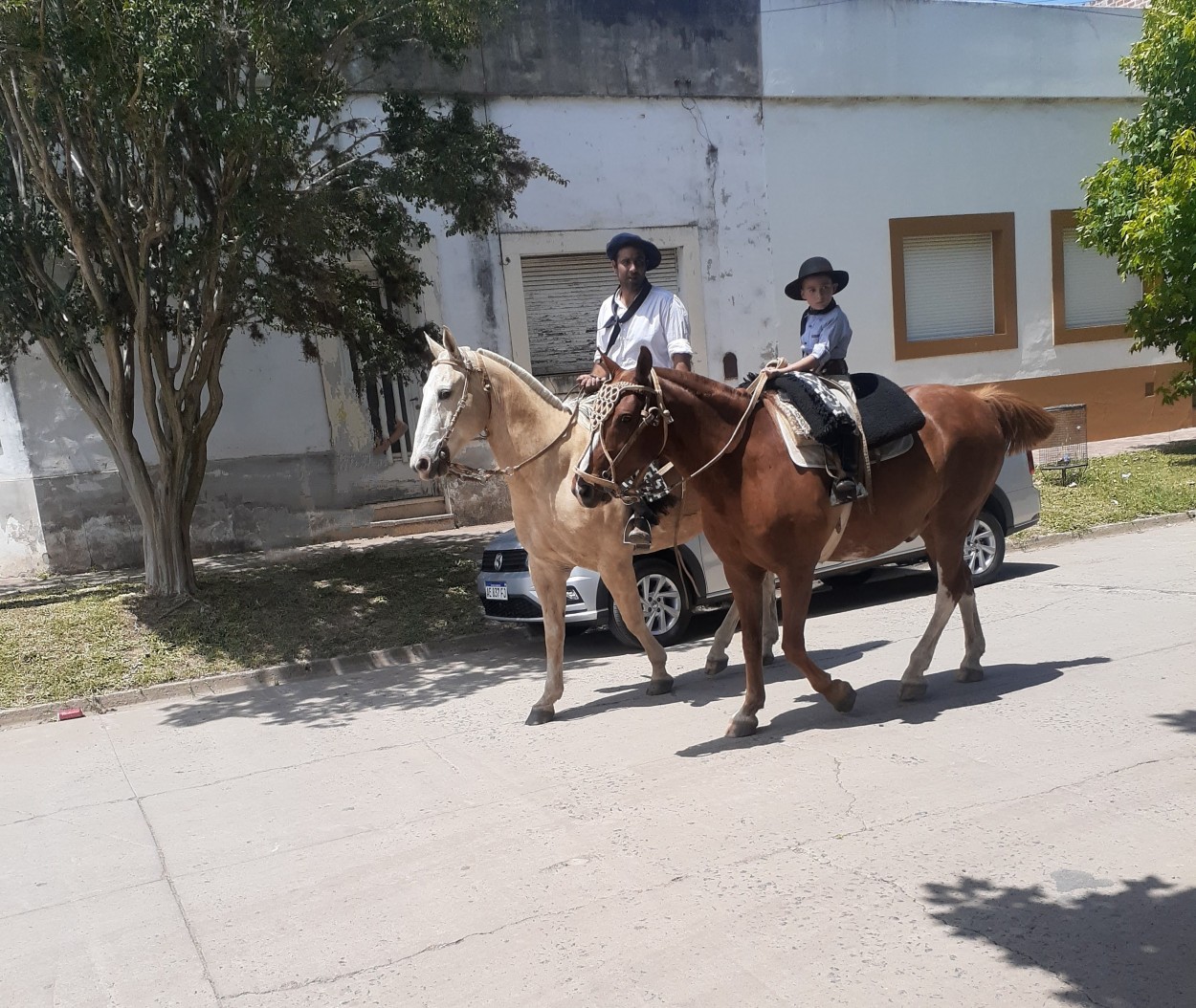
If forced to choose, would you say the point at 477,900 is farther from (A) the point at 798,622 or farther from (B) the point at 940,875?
(A) the point at 798,622

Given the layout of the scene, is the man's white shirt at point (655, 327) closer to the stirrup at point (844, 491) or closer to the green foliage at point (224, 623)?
the stirrup at point (844, 491)

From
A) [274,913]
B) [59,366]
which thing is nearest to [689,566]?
[274,913]

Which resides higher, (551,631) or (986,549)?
(551,631)

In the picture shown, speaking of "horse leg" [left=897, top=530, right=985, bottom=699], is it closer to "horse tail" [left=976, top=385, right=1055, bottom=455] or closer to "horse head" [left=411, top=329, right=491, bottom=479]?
"horse tail" [left=976, top=385, right=1055, bottom=455]

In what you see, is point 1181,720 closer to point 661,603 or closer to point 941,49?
point 661,603

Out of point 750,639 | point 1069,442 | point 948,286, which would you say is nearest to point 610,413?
point 750,639

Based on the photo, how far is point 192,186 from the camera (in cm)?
991

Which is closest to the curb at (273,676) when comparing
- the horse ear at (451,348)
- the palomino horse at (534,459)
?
the palomino horse at (534,459)

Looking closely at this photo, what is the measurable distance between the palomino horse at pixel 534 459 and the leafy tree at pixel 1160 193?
36.8 feet

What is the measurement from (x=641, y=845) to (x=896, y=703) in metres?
2.39

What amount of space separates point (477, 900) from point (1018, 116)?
17.5 meters

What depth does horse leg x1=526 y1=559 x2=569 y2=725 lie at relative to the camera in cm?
664

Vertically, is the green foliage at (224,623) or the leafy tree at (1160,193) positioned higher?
the leafy tree at (1160,193)

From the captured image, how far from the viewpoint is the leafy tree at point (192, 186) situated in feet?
25.9
